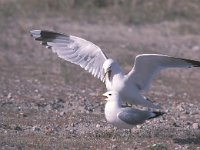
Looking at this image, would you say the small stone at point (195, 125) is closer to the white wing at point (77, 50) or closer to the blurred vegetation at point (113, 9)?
the white wing at point (77, 50)

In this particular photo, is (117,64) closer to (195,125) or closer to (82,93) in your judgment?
(195,125)

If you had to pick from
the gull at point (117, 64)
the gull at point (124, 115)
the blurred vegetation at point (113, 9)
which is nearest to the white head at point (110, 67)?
the gull at point (117, 64)

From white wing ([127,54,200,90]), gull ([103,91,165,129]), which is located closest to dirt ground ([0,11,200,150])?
gull ([103,91,165,129])

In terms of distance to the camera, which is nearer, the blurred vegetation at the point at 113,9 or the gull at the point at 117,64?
the gull at the point at 117,64

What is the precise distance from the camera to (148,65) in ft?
33.1

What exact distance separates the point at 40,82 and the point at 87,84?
75cm

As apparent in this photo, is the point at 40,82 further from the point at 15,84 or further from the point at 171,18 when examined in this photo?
the point at 171,18

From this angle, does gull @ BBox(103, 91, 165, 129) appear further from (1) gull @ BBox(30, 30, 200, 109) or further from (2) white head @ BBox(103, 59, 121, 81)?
(2) white head @ BBox(103, 59, 121, 81)

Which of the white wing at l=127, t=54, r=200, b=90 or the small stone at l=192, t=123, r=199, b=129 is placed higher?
→ the white wing at l=127, t=54, r=200, b=90

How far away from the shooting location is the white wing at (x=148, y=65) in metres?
9.89

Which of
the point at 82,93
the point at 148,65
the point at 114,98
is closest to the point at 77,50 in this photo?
the point at 148,65

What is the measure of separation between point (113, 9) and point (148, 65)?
32.1 ft

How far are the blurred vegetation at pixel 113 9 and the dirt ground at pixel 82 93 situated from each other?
0.37 meters

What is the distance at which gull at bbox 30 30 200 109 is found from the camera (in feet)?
32.7
